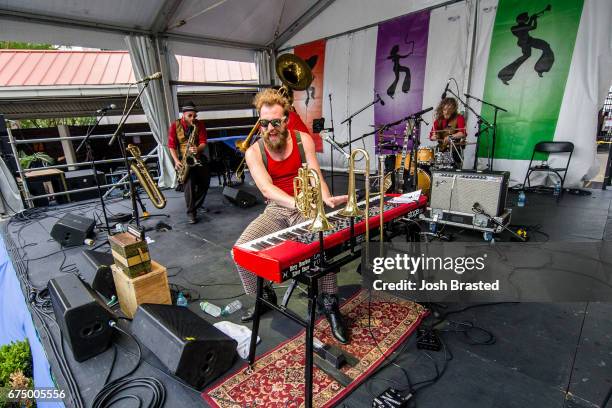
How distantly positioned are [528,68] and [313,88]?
482 cm

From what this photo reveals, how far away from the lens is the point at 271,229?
235 cm

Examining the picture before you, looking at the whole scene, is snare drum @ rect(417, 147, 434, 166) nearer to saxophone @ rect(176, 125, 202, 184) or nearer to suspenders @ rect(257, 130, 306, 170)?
suspenders @ rect(257, 130, 306, 170)

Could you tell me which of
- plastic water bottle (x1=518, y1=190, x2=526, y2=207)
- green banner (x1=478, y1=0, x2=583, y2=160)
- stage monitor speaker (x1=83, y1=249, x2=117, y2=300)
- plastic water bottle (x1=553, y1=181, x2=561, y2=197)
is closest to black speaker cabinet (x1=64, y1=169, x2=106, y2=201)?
stage monitor speaker (x1=83, y1=249, x2=117, y2=300)

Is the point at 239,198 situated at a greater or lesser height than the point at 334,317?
greater

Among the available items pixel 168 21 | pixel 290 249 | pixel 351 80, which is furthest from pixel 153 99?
pixel 290 249

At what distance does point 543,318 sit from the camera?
7.39ft

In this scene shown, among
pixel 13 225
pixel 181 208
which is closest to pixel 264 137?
pixel 181 208

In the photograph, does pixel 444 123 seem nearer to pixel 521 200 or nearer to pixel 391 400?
pixel 521 200

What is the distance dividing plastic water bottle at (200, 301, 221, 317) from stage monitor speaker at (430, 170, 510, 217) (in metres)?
2.84

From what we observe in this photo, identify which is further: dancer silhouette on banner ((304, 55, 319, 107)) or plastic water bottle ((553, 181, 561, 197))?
dancer silhouette on banner ((304, 55, 319, 107))

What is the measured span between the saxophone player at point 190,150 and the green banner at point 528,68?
5.14 m

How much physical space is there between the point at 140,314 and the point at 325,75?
293 inches

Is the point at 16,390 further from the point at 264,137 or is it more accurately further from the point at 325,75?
the point at 325,75

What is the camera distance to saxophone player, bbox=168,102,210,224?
471 cm
